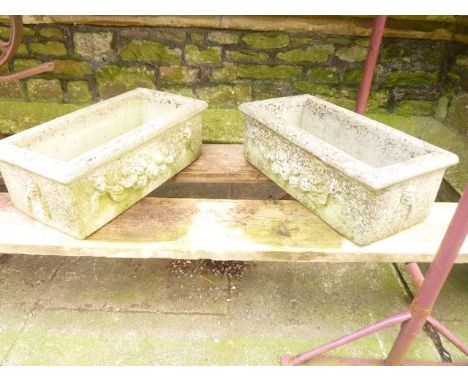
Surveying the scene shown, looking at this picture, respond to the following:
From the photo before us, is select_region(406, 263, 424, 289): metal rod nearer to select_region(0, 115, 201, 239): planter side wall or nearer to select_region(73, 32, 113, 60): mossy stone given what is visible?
select_region(0, 115, 201, 239): planter side wall

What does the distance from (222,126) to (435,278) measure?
1840 millimetres

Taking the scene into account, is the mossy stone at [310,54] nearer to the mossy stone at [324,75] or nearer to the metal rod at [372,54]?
the mossy stone at [324,75]

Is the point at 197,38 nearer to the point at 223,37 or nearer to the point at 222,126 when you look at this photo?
the point at 223,37

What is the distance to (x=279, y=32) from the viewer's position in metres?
2.68

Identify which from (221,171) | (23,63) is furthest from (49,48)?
(221,171)

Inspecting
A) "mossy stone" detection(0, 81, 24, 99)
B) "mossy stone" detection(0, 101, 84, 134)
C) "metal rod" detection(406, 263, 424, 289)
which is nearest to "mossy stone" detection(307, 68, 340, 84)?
"metal rod" detection(406, 263, 424, 289)

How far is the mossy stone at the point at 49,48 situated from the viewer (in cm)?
270

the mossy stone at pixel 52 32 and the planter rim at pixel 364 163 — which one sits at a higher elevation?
the mossy stone at pixel 52 32

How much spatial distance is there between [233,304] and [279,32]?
1.76m

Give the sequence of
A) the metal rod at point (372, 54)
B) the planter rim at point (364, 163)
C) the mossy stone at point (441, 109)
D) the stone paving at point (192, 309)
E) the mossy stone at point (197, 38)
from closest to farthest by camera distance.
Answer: the planter rim at point (364, 163) → the stone paving at point (192, 309) → the metal rod at point (372, 54) → the mossy stone at point (197, 38) → the mossy stone at point (441, 109)

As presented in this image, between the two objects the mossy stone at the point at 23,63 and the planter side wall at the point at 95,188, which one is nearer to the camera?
the planter side wall at the point at 95,188

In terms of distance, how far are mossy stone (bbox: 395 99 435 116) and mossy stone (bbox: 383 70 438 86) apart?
5.0 inches

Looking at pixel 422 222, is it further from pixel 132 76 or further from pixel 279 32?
pixel 132 76

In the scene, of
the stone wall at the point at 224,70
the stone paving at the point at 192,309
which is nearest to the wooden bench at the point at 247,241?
the stone paving at the point at 192,309
